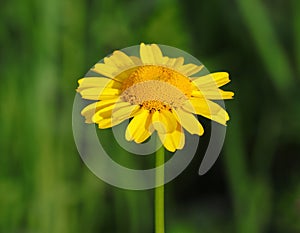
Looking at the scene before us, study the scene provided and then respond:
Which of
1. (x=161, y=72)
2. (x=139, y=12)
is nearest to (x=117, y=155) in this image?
(x=139, y=12)

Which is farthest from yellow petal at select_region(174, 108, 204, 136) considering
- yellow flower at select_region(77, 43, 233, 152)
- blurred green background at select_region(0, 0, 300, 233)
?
blurred green background at select_region(0, 0, 300, 233)

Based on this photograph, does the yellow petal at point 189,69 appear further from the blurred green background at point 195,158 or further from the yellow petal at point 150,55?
the blurred green background at point 195,158

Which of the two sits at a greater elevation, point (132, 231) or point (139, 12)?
point (139, 12)

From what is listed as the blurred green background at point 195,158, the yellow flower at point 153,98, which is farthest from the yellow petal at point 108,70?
the blurred green background at point 195,158

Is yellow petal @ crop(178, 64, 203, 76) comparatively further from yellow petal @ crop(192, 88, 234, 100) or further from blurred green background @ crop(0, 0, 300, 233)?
blurred green background @ crop(0, 0, 300, 233)

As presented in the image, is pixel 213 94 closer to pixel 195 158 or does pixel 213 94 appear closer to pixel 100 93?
pixel 100 93
